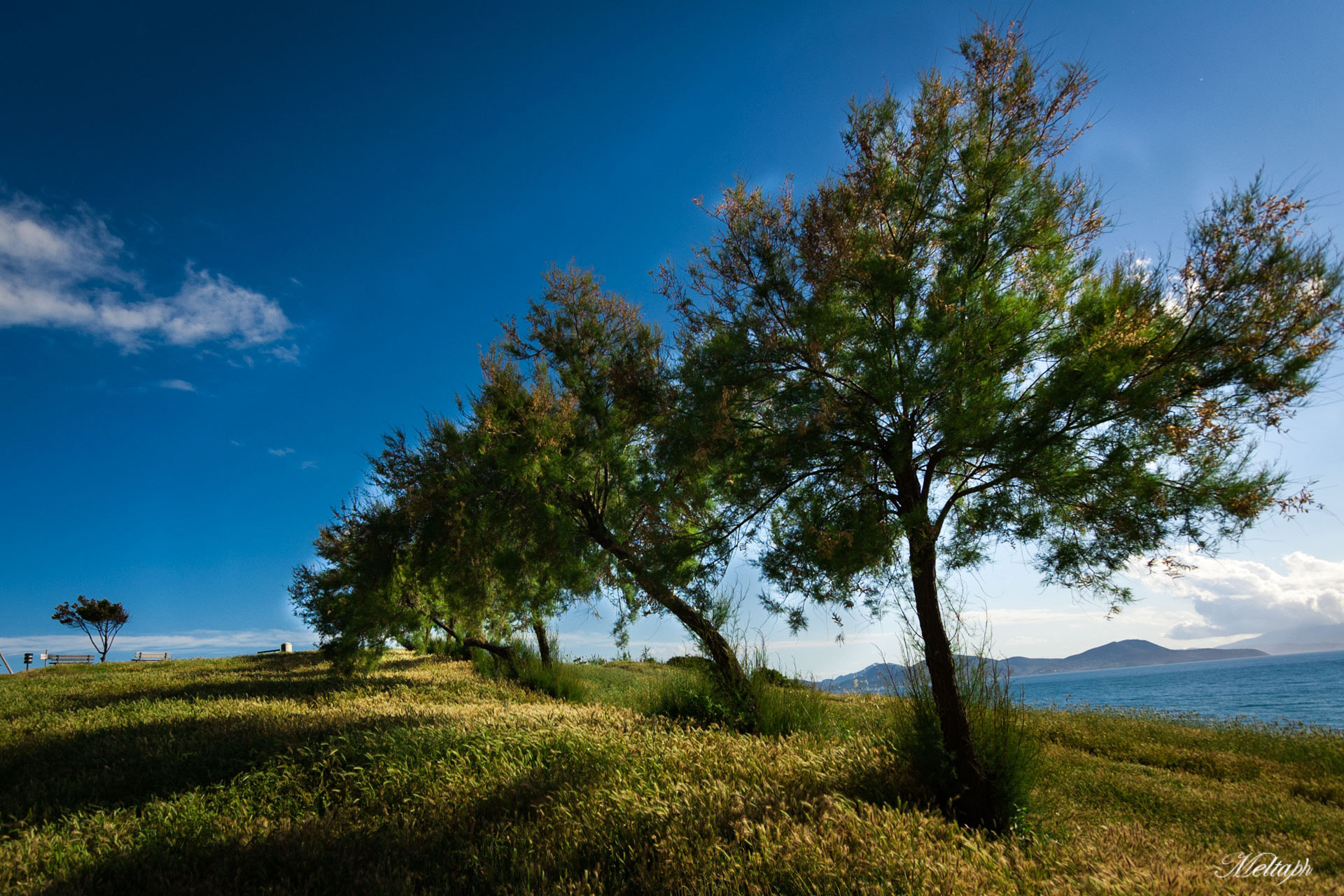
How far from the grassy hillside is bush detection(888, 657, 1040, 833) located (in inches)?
8.6

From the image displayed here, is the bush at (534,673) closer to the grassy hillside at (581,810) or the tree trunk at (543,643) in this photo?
the tree trunk at (543,643)

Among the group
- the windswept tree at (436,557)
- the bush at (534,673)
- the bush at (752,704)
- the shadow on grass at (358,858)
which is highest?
the windswept tree at (436,557)

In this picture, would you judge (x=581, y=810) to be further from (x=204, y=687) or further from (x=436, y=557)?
(x=204, y=687)

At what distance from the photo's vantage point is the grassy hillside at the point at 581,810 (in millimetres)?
3648

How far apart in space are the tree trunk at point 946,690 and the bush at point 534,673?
364 inches

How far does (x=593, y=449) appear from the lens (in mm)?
11234

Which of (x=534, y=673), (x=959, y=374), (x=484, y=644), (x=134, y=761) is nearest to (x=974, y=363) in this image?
(x=959, y=374)

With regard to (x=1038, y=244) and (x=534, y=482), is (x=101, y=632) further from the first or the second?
(x=1038, y=244)

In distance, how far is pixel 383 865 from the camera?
4188 millimetres

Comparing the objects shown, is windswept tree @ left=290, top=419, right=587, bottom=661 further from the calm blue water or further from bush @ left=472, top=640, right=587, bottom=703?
the calm blue water
